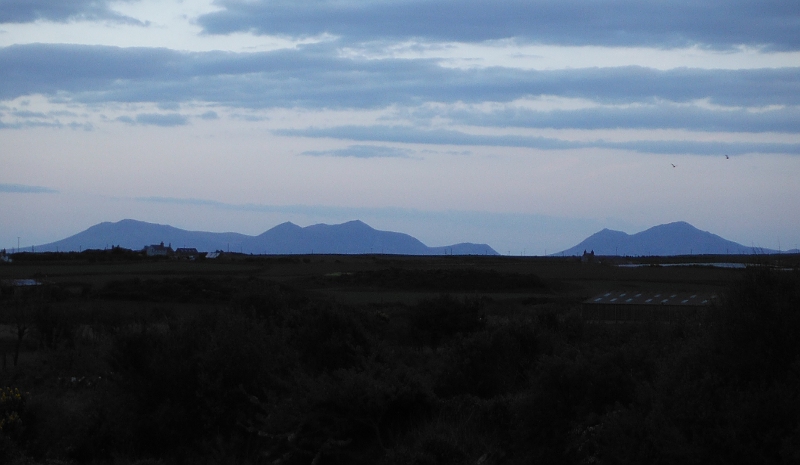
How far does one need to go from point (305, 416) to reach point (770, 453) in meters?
7.67

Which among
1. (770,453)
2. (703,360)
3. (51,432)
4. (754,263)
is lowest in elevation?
(51,432)

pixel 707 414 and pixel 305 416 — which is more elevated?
pixel 707 414

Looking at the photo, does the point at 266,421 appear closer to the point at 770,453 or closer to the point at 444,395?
the point at 444,395

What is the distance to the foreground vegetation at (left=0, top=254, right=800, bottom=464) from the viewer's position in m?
9.55

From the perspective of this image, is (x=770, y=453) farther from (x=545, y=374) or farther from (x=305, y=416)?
(x=305, y=416)

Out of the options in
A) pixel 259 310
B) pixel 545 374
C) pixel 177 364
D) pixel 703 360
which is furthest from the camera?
pixel 259 310

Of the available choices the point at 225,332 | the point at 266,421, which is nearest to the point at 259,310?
the point at 225,332

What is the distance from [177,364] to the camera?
54.5ft

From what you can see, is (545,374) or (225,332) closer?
(545,374)

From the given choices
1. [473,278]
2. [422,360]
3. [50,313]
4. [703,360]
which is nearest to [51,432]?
[422,360]

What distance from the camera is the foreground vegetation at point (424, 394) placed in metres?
9.55

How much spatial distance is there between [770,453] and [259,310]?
19831mm

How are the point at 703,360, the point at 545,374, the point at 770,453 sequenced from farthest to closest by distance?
the point at 545,374 → the point at 703,360 → the point at 770,453

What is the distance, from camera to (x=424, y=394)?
49.0ft
